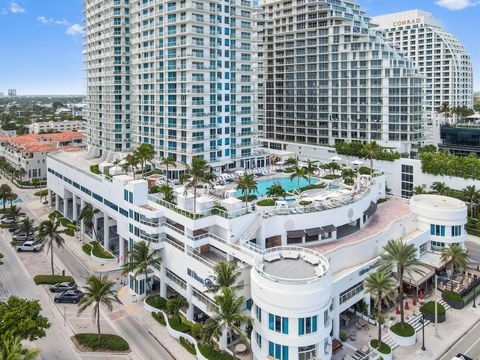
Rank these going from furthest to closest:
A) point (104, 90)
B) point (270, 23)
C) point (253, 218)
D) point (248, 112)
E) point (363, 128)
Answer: point (270, 23) < point (363, 128) < point (104, 90) < point (248, 112) < point (253, 218)

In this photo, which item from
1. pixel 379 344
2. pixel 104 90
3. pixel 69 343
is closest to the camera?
pixel 379 344

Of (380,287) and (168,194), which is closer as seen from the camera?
(380,287)

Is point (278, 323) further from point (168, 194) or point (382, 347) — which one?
point (168, 194)

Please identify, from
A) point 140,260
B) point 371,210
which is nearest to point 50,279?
point 140,260

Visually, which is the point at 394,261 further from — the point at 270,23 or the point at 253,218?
the point at 270,23

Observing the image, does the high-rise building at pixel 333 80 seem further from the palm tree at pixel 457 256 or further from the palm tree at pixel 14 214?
the palm tree at pixel 14 214

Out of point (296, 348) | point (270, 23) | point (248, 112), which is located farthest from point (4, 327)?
point (270, 23)
